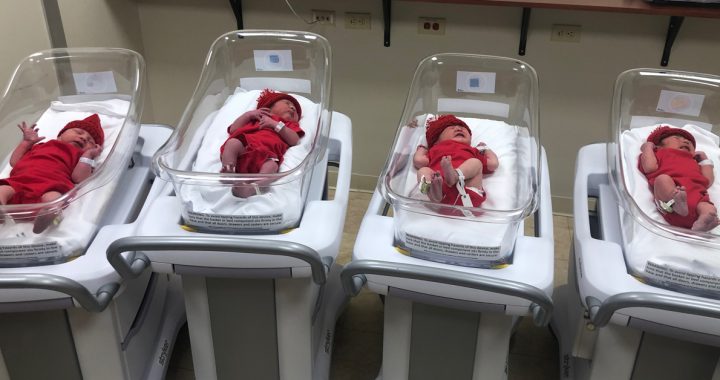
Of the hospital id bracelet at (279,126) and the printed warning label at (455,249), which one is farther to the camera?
the hospital id bracelet at (279,126)

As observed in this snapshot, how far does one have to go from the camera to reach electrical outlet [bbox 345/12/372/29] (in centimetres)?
239

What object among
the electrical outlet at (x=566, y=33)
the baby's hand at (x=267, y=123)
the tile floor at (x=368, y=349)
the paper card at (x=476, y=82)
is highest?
the electrical outlet at (x=566, y=33)

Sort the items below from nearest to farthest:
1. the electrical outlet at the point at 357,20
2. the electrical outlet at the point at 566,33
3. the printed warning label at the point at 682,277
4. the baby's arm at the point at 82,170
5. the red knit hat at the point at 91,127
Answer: the printed warning label at the point at 682,277 → the baby's arm at the point at 82,170 → the red knit hat at the point at 91,127 → the electrical outlet at the point at 566,33 → the electrical outlet at the point at 357,20

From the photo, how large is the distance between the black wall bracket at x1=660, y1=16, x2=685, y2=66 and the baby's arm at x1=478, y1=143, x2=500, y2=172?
1030 mm

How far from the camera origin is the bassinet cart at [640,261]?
119 centimetres

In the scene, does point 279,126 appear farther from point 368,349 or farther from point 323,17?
point 323,17

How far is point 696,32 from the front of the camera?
7.13 ft

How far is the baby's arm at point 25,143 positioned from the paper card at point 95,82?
228 millimetres

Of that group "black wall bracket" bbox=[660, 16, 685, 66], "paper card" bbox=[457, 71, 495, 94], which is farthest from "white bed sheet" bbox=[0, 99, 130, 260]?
"black wall bracket" bbox=[660, 16, 685, 66]

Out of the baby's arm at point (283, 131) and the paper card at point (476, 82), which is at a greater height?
the paper card at point (476, 82)

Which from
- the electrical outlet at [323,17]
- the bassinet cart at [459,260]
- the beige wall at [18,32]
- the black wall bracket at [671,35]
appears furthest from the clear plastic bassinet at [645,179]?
the beige wall at [18,32]

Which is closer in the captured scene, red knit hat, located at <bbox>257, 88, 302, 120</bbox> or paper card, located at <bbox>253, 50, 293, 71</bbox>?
red knit hat, located at <bbox>257, 88, 302, 120</bbox>

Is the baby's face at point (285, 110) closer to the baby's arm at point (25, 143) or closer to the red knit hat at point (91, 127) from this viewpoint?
the red knit hat at point (91, 127)

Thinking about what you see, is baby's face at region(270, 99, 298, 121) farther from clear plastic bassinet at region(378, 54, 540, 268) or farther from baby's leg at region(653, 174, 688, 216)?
baby's leg at region(653, 174, 688, 216)
